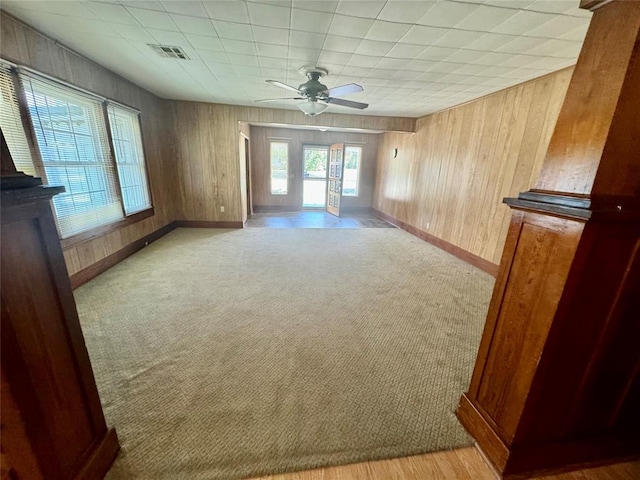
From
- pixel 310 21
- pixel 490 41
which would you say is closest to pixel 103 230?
pixel 310 21

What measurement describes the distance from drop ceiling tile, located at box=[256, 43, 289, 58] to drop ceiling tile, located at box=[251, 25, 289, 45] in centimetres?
8

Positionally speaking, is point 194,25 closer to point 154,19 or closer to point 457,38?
point 154,19

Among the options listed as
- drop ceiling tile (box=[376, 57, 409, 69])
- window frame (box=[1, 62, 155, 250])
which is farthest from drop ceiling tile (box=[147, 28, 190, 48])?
drop ceiling tile (box=[376, 57, 409, 69])

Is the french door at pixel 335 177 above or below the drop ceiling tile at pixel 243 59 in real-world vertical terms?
below

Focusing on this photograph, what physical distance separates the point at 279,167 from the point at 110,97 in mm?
4539

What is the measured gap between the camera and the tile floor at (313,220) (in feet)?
19.6

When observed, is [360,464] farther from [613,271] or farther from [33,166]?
[33,166]

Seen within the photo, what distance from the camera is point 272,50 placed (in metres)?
2.47

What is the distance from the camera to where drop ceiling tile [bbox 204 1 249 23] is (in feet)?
5.86

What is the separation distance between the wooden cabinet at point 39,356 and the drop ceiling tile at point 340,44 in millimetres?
2248

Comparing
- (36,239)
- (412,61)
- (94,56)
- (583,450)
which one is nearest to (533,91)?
(412,61)

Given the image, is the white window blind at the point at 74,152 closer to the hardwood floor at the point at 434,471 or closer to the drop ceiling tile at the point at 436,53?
the hardwood floor at the point at 434,471

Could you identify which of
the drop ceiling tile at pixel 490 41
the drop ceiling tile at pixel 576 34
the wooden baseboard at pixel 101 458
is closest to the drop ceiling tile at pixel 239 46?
the drop ceiling tile at pixel 490 41

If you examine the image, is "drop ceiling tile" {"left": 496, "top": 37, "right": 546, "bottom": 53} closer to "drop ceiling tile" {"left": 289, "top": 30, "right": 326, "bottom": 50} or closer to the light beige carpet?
"drop ceiling tile" {"left": 289, "top": 30, "right": 326, "bottom": 50}
